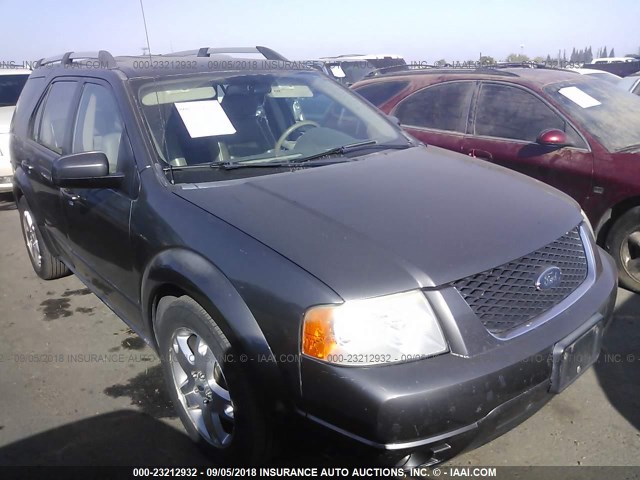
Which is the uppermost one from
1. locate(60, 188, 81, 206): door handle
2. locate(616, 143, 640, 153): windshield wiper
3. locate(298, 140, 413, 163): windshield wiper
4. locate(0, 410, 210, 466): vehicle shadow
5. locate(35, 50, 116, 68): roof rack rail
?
locate(35, 50, 116, 68): roof rack rail

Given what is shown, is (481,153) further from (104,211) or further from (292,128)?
(104,211)

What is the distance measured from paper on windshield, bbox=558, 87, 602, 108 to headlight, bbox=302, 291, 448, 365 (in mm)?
3425

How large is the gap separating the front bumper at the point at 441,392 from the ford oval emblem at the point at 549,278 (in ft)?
0.73

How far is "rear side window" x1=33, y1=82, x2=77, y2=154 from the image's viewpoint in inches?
138

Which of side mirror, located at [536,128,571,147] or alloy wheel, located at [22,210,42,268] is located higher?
side mirror, located at [536,128,571,147]

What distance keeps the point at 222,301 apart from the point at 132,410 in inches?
49.5

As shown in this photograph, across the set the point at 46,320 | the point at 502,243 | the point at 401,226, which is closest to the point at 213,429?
the point at 401,226

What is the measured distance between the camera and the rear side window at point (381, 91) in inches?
219

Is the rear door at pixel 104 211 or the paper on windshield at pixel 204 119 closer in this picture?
the rear door at pixel 104 211

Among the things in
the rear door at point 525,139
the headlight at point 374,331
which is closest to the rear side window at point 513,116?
the rear door at point 525,139

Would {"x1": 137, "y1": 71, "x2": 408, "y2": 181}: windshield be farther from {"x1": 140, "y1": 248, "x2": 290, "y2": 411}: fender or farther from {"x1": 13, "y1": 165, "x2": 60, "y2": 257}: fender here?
{"x1": 13, "y1": 165, "x2": 60, "y2": 257}: fender

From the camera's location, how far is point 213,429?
2459 millimetres

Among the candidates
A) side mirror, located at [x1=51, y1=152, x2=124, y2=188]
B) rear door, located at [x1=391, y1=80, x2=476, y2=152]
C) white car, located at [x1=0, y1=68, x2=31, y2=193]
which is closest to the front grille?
side mirror, located at [x1=51, y1=152, x2=124, y2=188]

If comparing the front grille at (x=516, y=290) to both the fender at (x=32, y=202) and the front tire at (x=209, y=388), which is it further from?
the fender at (x=32, y=202)
